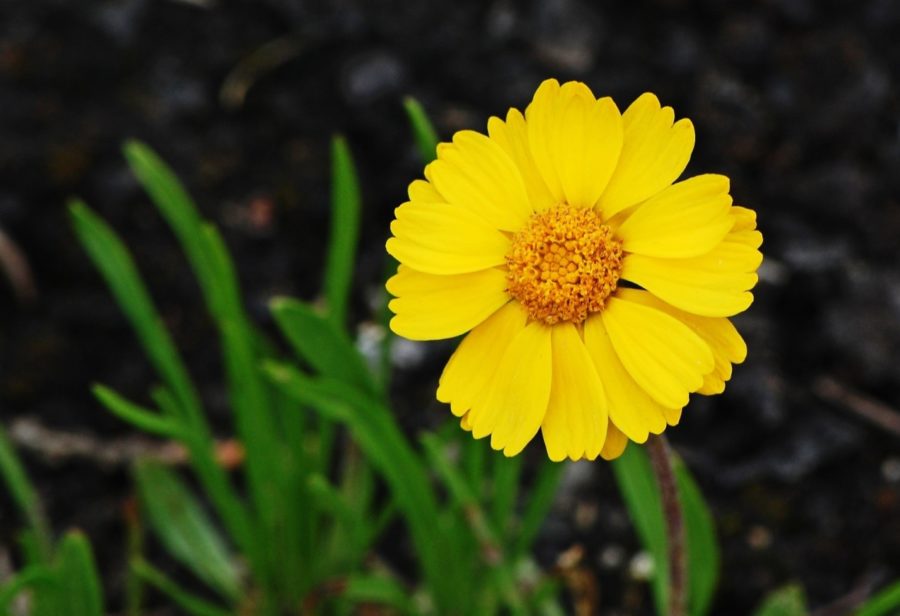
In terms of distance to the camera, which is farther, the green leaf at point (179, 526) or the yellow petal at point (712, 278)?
the green leaf at point (179, 526)

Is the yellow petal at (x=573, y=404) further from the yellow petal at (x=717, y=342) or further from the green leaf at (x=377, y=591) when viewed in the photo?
the green leaf at (x=377, y=591)

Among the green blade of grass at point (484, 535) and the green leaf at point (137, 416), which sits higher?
the green leaf at point (137, 416)

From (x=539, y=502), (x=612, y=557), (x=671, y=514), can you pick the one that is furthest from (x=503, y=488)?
(x=671, y=514)

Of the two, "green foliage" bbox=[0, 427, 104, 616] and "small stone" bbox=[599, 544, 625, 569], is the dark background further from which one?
"green foliage" bbox=[0, 427, 104, 616]

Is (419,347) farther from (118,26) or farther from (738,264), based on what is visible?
(738,264)

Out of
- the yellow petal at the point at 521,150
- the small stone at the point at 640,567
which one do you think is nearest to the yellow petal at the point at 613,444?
the yellow petal at the point at 521,150

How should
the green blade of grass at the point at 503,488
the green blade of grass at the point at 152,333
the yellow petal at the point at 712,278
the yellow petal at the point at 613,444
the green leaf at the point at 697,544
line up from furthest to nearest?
the green blade of grass at the point at 152,333 < the green blade of grass at the point at 503,488 < the green leaf at the point at 697,544 < the yellow petal at the point at 613,444 < the yellow petal at the point at 712,278

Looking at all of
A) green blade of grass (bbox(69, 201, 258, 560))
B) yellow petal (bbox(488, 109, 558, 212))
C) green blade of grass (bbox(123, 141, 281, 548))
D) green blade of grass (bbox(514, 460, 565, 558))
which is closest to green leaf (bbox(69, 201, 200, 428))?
green blade of grass (bbox(69, 201, 258, 560))
